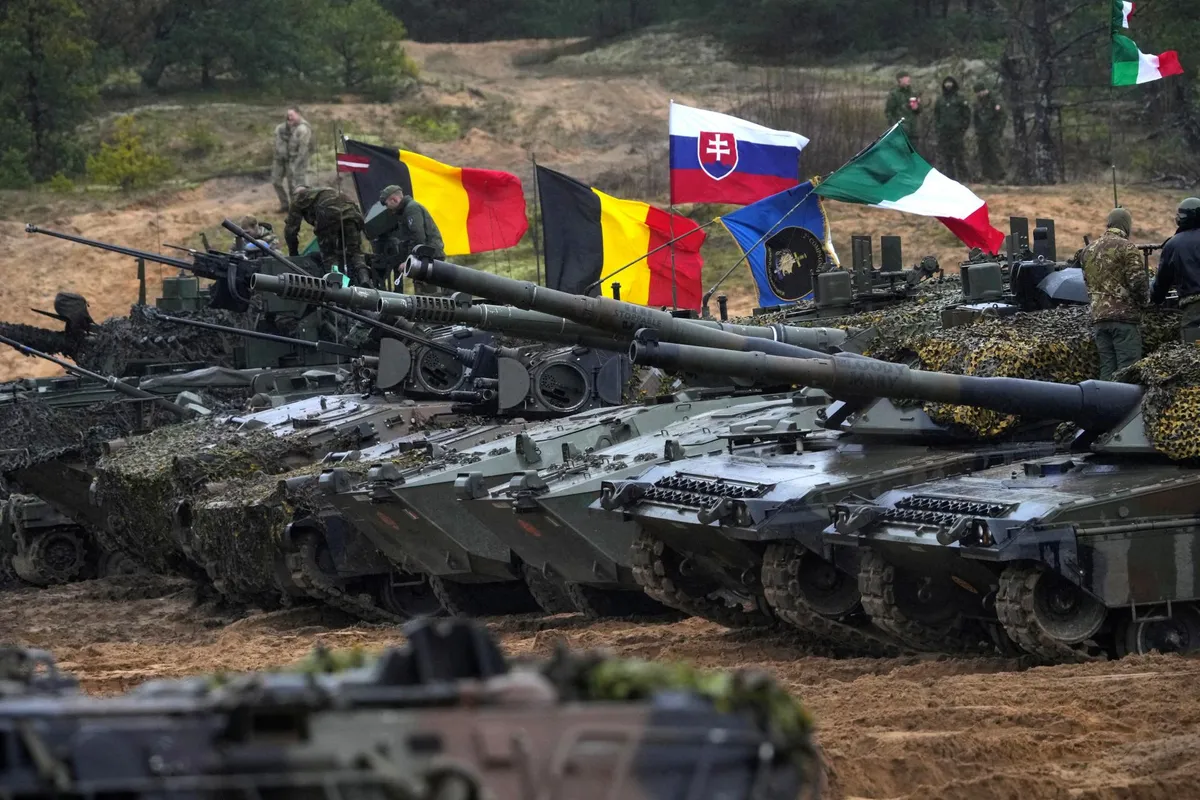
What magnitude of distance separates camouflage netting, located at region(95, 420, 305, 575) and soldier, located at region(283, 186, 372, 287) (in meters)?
2.30

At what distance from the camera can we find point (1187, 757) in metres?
8.57

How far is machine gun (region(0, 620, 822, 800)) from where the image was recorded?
4.46 metres

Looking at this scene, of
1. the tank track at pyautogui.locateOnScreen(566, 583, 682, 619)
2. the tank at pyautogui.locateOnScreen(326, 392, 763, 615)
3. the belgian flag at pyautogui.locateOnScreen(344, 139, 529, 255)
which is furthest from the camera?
the belgian flag at pyautogui.locateOnScreen(344, 139, 529, 255)

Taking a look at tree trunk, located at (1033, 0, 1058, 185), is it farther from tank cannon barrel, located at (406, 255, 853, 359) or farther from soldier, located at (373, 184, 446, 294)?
tank cannon barrel, located at (406, 255, 853, 359)

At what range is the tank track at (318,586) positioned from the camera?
56.5 feet

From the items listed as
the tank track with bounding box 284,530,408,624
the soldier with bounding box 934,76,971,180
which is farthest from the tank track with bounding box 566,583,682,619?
the soldier with bounding box 934,76,971,180

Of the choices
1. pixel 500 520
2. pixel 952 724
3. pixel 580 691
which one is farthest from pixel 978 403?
pixel 580 691

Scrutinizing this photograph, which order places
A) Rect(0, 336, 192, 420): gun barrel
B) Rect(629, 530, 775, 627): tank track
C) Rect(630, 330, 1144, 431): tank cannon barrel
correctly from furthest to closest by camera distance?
Rect(0, 336, 192, 420): gun barrel, Rect(629, 530, 775, 627): tank track, Rect(630, 330, 1144, 431): tank cannon barrel

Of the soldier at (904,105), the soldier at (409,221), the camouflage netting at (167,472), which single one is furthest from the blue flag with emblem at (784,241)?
the soldier at (904,105)

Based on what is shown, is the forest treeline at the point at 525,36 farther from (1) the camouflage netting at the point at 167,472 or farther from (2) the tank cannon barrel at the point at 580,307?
Answer: (2) the tank cannon barrel at the point at 580,307

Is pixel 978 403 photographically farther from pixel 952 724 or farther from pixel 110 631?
pixel 110 631

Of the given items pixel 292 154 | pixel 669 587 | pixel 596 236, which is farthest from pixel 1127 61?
pixel 292 154

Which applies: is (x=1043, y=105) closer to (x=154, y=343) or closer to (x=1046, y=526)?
(x=154, y=343)

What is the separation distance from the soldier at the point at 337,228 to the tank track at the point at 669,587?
8424mm
